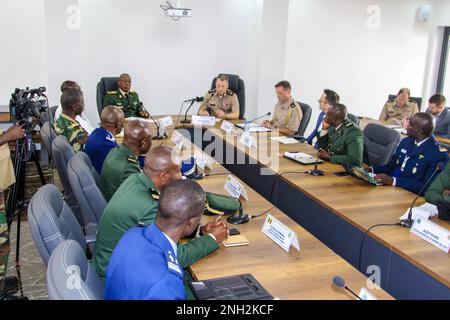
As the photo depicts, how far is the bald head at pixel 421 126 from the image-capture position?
122 inches

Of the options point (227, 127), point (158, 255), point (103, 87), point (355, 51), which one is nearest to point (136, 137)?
point (158, 255)

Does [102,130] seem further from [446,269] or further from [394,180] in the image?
[446,269]

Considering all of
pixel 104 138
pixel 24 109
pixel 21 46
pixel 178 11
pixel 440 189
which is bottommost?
pixel 440 189

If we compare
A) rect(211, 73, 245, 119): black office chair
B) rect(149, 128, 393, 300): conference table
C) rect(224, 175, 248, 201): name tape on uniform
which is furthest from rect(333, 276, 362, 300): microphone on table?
rect(211, 73, 245, 119): black office chair

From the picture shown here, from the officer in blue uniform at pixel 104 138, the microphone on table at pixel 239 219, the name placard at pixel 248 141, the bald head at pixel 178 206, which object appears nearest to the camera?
the bald head at pixel 178 206

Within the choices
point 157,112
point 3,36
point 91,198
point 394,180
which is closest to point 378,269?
point 394,180

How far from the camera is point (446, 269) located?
1.89 metres

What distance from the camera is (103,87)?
5535mm

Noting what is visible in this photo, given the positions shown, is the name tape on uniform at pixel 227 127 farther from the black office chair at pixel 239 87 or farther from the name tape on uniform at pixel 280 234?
the name tape on uniform at pixel 280 234

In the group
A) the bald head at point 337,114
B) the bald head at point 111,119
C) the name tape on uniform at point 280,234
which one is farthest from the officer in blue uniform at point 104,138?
the bald head at point 337,114

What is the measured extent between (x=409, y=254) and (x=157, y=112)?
522cm

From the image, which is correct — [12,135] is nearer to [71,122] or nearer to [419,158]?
[71,122]

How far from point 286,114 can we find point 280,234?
10.3ft

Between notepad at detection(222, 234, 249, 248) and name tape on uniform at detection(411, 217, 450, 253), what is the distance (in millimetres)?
867
